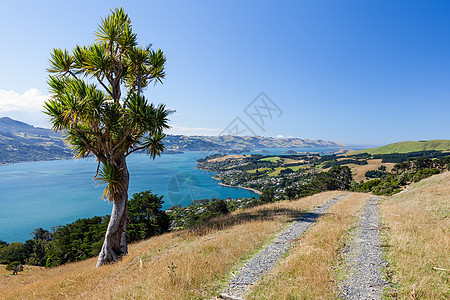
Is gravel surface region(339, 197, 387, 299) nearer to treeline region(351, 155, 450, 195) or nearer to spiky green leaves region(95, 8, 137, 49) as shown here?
spiky green leaves region(95, 8, 137, 49)

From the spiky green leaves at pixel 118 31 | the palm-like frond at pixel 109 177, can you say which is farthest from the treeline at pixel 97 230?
the spiky green leaves at pixel 118 31

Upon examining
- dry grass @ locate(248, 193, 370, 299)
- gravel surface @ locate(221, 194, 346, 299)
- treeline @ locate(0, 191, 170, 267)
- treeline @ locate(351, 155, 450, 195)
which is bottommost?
treeline @ locate(0, 191, 170, 267)

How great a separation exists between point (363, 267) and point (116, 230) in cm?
1103

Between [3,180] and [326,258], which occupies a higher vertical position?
[326,258]

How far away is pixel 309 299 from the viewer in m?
3.70

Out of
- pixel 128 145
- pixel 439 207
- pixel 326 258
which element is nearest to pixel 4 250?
pixel 128 145

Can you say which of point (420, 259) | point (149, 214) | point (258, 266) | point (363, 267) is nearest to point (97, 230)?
point (149, 214)

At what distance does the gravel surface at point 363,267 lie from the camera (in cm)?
405

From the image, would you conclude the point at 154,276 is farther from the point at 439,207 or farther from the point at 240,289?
the point at 439,207

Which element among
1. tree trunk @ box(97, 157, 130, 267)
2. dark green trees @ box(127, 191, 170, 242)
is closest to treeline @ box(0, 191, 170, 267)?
dark green trees @ box(127, 191, 170, 242)

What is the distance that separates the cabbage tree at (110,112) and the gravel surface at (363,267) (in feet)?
31.4

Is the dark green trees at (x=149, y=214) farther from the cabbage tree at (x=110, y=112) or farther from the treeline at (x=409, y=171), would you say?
the treeline at (x=409, y=171)

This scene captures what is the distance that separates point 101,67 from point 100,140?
371 centimetres

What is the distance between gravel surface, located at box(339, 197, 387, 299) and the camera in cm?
405
